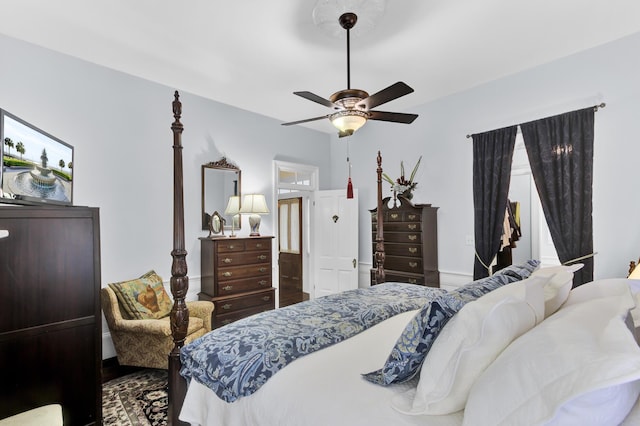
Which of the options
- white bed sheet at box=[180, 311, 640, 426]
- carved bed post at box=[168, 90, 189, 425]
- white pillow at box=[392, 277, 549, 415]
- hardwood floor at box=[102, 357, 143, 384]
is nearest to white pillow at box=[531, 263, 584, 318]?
white pillow at box=[392, 277, 549, 415]

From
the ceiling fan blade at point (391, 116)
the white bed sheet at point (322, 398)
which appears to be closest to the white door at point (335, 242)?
the ceiling fan blade at point (391, 116)

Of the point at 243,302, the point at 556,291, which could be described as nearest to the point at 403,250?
the point at 243,302

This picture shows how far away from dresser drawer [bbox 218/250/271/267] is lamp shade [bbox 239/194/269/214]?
50 centimetres

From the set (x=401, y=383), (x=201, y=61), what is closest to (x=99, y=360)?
(x=401, y=383)

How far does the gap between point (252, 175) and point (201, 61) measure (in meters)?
1.65

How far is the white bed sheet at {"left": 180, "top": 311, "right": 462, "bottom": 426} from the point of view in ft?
3.43

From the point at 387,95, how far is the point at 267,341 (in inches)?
66.8

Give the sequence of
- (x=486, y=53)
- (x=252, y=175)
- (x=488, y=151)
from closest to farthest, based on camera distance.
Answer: (x=486, y=53)
(x=488, y=151)
(x=252, y=175)

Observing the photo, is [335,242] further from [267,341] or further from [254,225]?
[267,341]

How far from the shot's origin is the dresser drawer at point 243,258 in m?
3.69

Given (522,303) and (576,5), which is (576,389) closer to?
(522,303)

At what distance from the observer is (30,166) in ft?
6.74

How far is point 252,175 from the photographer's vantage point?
4434 mm

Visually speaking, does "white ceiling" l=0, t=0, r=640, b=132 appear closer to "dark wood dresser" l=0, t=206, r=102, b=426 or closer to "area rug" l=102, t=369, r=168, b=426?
"dark wood dresser" l=0, t=206, r=102, b=426
